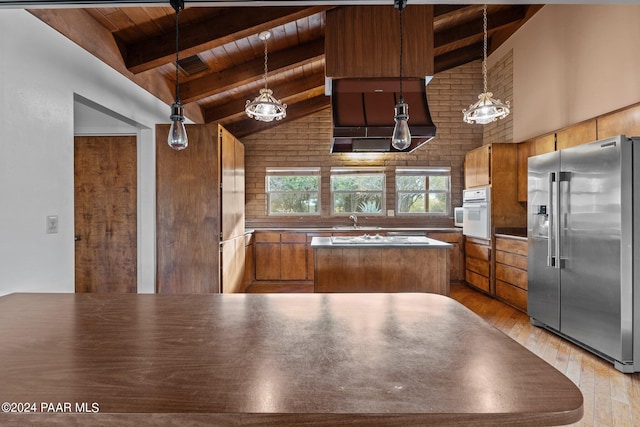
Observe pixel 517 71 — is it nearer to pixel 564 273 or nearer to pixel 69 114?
pixel 564 273

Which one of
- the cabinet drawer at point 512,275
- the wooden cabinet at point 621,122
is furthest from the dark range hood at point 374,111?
the cabinet drawer at point 512,275

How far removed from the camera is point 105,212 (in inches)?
151

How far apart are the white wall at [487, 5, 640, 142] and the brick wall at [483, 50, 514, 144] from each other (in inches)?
4.5

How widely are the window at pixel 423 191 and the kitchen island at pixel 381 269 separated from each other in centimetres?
263

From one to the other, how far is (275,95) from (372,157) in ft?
6.66

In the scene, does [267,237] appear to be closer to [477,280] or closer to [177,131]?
[477,280]

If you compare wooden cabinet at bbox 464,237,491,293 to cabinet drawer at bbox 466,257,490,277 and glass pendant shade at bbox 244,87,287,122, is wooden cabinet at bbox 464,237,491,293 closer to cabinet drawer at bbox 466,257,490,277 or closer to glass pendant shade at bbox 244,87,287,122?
cabinet drawer at bbox 466,257,490,277

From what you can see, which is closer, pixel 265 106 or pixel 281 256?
pixel 265 106

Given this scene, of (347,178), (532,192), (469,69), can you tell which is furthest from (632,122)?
(347,178)

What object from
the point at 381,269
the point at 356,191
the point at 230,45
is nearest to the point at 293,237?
the point at 356,191

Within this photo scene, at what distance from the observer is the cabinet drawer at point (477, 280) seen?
16.8ft

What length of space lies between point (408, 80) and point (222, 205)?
240 centimetres

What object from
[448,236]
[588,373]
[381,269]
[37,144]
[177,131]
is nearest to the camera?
[177,131]

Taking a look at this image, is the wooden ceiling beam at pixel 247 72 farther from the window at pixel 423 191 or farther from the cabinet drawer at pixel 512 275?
the cabinet drawer at pixel 512 275
